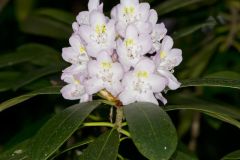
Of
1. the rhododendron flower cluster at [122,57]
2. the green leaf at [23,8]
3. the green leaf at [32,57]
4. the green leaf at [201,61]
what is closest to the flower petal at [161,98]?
the rhododendron flower cluster at [122,57]

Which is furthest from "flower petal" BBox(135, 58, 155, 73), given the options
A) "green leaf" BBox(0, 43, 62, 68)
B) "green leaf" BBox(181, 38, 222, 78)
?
"green leaf" BBox(181, 38, 222, 78)

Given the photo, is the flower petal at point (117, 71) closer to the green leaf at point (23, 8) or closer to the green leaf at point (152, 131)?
the green leaf at point (152, 131)

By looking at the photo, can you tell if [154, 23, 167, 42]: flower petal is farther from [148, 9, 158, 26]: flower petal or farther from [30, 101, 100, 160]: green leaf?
[30, 101, 100, 160]: green leaf

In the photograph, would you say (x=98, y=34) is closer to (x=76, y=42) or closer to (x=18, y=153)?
(x=76, y=42)

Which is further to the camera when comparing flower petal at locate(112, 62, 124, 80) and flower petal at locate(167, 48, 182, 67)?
flower petal at locate(167, 48, 182, 67)

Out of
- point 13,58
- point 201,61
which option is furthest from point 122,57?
point 201,61

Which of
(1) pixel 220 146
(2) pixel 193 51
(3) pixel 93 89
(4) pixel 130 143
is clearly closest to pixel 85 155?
(3) pixel 93 89
